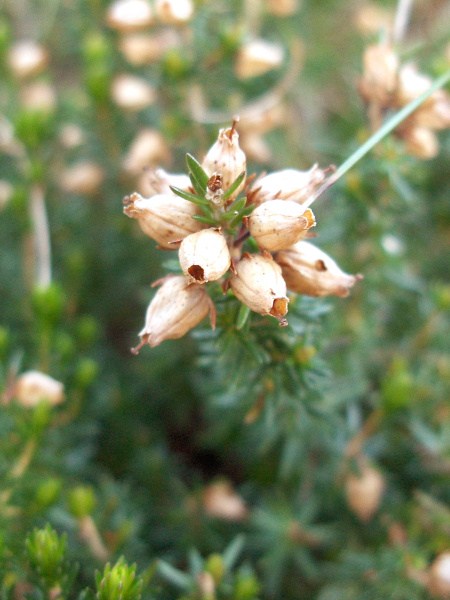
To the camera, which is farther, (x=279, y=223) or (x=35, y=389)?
(x=35, y=389)

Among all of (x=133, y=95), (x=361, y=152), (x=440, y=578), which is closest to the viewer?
(x=361, y=152)

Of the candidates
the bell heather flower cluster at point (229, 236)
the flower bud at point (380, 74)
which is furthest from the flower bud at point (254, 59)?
the bell heather flower cluster at point (229, 236)

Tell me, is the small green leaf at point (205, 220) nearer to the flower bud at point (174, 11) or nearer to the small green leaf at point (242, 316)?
the small green leaf at point (242, 316)

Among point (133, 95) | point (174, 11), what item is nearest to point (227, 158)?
point (174, 11)

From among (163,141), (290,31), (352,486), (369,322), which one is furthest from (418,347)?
(290,31)

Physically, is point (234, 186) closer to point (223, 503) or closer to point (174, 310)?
point (174, 310)

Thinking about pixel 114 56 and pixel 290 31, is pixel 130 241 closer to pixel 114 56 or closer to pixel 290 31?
pixel 114 56

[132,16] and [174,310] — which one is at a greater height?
[132,16]
